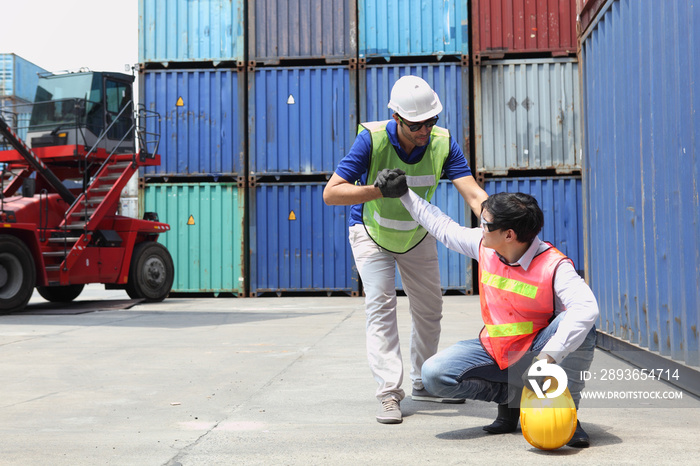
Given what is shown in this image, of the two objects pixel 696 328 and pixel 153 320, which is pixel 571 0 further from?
pixel 696 328

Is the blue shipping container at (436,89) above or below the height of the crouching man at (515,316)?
above

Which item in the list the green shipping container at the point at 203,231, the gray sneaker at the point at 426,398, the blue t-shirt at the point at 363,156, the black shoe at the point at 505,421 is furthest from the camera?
the green shipping container at the point at 203,231

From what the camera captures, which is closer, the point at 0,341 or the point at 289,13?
the point at 0,341

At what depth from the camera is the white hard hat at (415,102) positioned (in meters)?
4.01

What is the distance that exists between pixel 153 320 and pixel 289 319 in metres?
1.83

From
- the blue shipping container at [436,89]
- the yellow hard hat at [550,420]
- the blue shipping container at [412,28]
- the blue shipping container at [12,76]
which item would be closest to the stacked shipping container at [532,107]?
the blue shipping container at [436,89]

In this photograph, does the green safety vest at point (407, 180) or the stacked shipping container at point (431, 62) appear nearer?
the green safety vest at point (407, 180)

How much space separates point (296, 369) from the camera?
5.82 m

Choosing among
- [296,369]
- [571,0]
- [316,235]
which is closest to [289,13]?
[316,235]

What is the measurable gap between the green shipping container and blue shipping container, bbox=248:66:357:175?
1.02 meters

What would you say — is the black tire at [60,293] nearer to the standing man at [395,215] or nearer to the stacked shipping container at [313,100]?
the stacked shipping container at [313,100]

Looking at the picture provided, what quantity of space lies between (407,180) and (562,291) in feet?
4.18

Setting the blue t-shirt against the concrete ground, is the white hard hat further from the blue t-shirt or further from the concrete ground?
the concrete ground

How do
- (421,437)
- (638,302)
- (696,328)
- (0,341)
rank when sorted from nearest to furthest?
1. (421,437)
2. (696,328)
3. (638,302)
4. (0,341)
